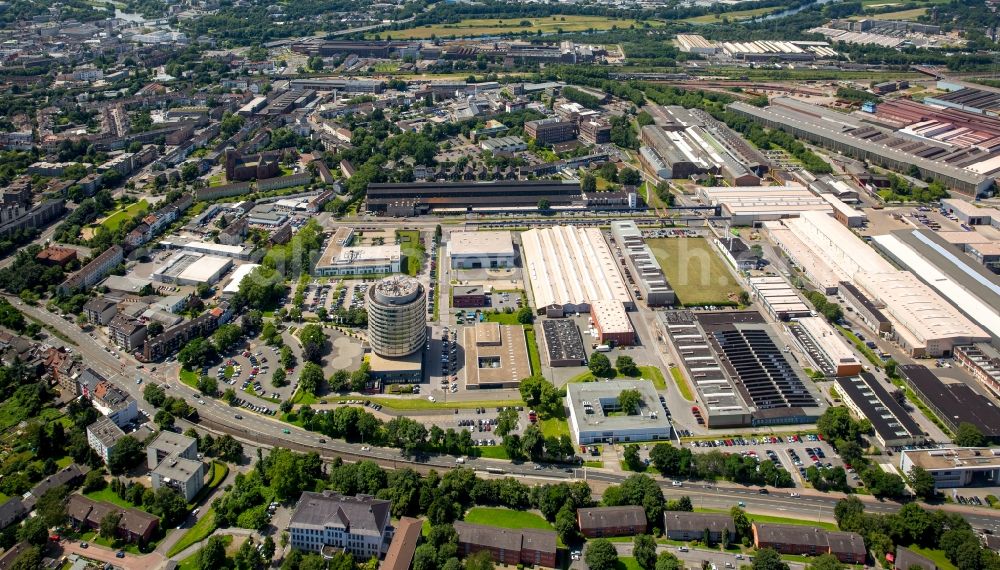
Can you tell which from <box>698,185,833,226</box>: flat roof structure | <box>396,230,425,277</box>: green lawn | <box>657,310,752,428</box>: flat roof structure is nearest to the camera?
<box>657,310,752,428</box>: flat roof structure

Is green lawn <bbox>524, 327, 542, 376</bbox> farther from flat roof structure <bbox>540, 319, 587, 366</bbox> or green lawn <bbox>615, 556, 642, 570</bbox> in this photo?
green lawn <bbox>615, 556, 642, 570</bbox>

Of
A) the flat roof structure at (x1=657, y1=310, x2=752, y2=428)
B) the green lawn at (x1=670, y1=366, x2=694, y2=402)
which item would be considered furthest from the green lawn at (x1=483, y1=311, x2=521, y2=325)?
the green lawn at (x1=670, y1=366, x2=694, y2=402)

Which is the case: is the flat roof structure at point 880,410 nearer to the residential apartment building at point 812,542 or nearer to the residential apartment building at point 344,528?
the residential apartment building at point 812,542

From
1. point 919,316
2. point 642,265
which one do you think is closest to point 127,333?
point 642,265

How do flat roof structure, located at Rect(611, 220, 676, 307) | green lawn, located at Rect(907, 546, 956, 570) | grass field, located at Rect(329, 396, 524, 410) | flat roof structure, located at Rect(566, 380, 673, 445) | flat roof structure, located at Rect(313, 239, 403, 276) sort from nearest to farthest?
1. green lawn, located at Rect(907, 546, 956, 570)
2. flat roof structure, located at Rect(566, 380, 673, 445)
3. grass field, located at Rect(329, 396, 524, 410)
4. flat roof structure, located at Rect(611, 220, 676, 307)
5. flat roof structure, located at Rect(313, 239, 403, 276)

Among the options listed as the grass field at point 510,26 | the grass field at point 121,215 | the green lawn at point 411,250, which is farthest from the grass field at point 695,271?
the grass field at point 510,26

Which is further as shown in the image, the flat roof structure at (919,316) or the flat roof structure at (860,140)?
the flat roof structure at (860,140)
